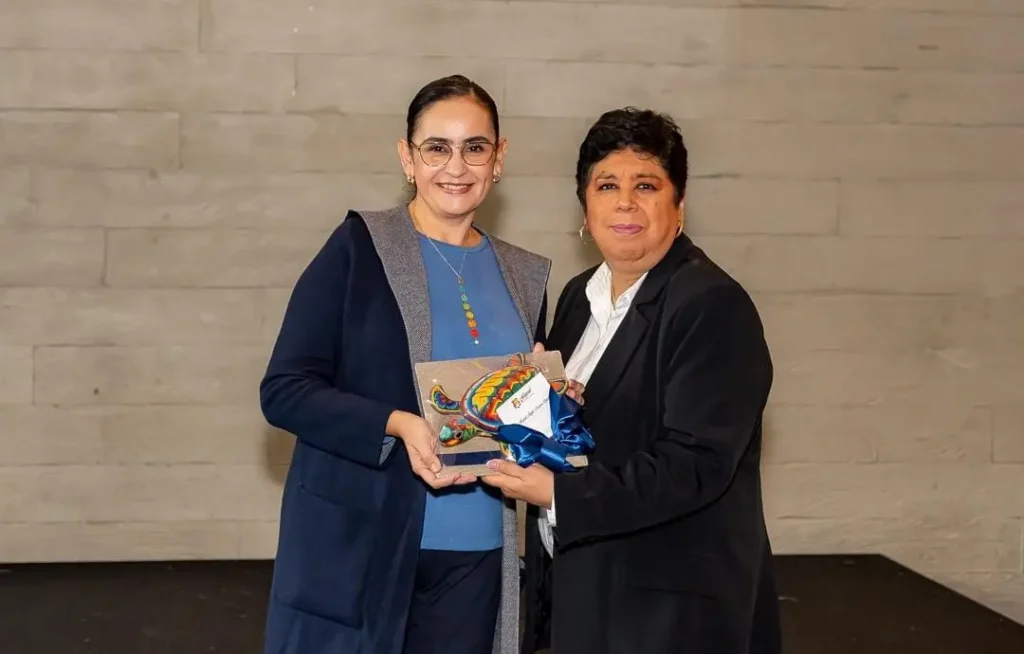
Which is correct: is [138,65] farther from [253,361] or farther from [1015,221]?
[1015,221]

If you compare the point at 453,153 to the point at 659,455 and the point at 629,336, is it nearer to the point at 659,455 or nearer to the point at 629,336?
the point at 629,336

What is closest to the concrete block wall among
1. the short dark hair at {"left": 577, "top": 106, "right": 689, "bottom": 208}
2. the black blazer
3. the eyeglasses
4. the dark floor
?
the dark floor

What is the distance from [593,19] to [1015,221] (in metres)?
1.69

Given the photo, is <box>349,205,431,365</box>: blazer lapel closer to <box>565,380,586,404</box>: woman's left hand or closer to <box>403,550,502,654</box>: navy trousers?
<box>565,380,586,404</box>: woman's left hand

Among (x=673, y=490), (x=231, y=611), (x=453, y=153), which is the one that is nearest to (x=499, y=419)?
(x=673, y=490)

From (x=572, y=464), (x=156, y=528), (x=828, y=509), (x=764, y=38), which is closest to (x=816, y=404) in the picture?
(x=828, y=509)

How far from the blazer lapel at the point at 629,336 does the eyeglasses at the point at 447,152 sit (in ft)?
1.18

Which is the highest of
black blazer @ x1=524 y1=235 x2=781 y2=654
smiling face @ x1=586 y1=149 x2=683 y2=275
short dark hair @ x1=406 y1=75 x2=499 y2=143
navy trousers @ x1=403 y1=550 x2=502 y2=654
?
short dark hair @ x1=406 y1=75 x2=499 y2=143

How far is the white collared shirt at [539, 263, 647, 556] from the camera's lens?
6.49ft

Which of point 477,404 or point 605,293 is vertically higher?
point 605,293

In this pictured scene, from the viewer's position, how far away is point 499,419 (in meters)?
1.80

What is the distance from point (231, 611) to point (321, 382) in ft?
5.74

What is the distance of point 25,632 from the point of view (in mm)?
3164

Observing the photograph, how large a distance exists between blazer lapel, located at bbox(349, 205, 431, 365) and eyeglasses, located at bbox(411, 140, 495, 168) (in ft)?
0.38
